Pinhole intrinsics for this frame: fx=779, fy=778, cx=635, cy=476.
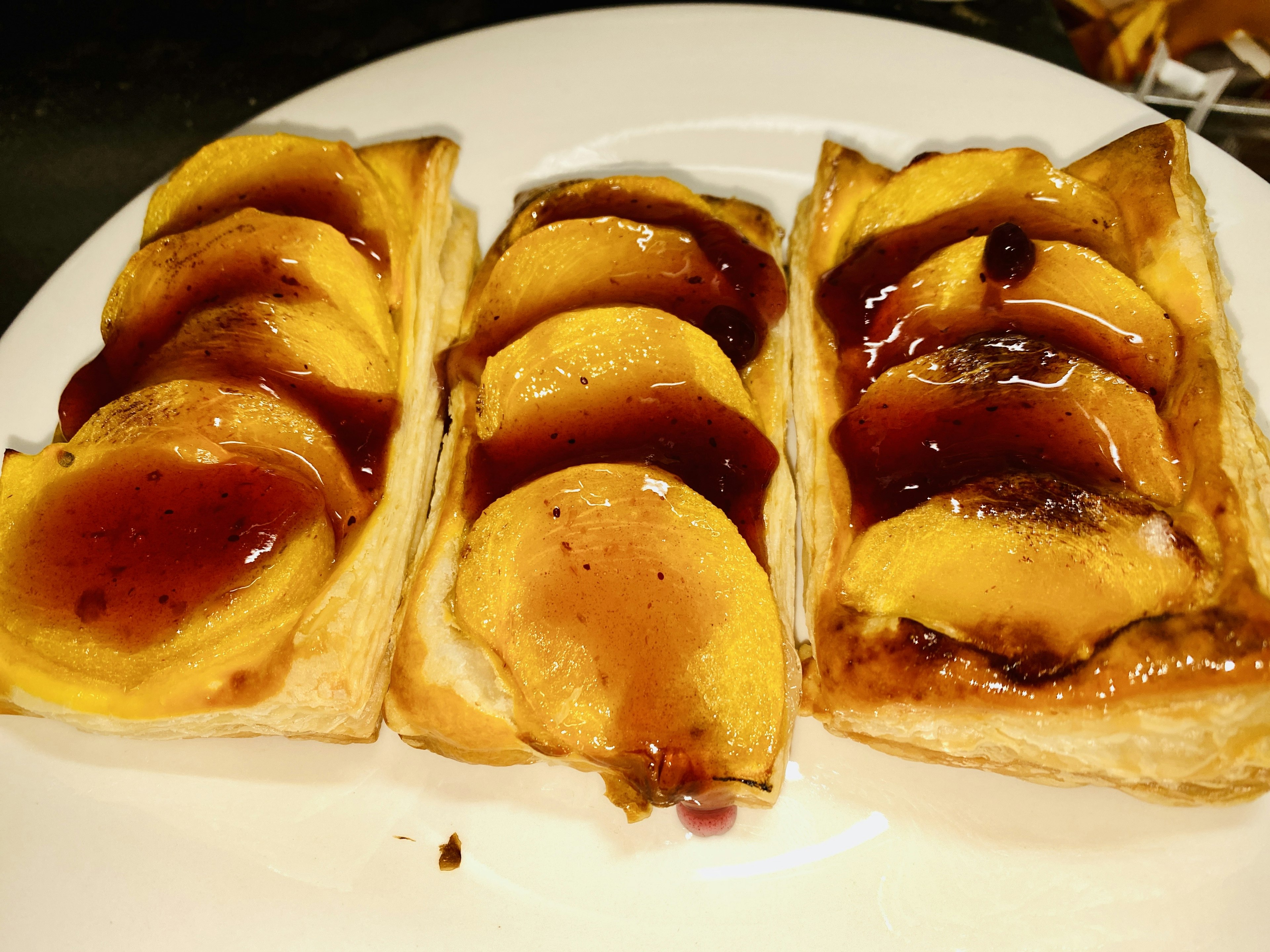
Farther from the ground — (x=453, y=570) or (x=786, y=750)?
(x=453, y=570)

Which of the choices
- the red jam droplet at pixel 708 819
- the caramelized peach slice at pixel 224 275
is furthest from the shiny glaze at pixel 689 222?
the red jam droplet at pixel 708 819

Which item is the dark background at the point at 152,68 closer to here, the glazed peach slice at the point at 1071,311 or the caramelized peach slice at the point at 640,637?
the glazed peach slice at the point at 1071,311

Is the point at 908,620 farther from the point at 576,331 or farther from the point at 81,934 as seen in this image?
the point at 81,934

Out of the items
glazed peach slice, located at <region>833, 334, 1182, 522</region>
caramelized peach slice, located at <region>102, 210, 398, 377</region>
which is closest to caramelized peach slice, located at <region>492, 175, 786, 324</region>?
caramelized peach slice, located at <region>102, 210, 398, 377</region>

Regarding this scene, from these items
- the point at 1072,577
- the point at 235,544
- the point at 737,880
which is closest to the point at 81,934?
the point at 235,544

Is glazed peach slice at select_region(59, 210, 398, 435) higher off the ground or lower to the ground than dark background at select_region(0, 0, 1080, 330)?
lower

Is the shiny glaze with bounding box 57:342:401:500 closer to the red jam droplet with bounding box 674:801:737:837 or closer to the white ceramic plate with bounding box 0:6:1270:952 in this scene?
the white ceramic plate with bounding box 0:6:1270:952

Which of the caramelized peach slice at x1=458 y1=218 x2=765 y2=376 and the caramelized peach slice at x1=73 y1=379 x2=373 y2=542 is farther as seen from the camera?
the caramelized peach slice at x1=458 y1=218 x2=765 y2=376
